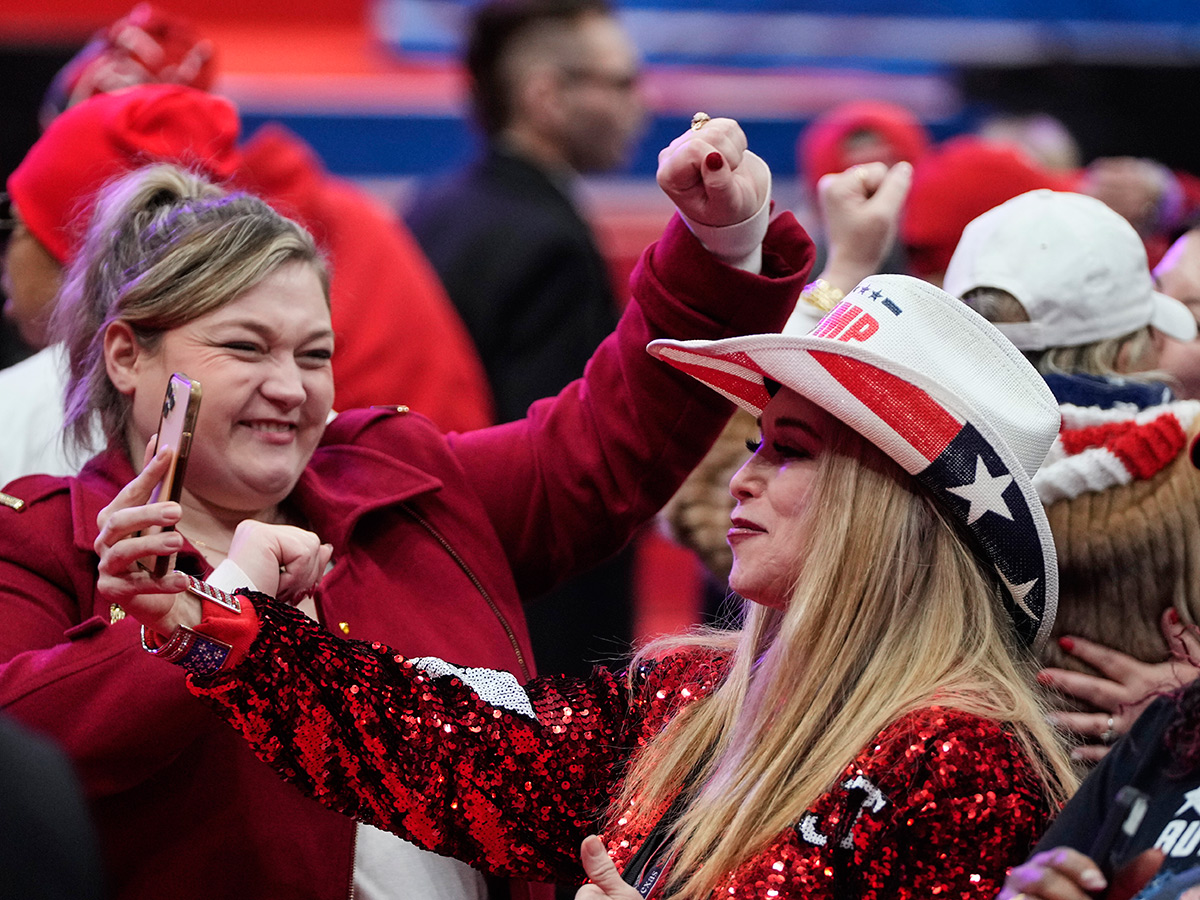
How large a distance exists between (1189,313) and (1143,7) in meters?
6.37

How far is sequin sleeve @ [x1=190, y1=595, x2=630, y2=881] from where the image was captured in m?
1.90

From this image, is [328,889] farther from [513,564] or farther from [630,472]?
[630,472]

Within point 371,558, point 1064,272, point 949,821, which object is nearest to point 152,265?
point 371,558

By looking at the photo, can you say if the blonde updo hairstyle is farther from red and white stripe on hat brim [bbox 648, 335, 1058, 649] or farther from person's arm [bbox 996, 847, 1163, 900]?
person's arm [bbox 996, 847, 1163, 900]

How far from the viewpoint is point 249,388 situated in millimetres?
2107

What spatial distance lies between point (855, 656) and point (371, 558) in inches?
29.2

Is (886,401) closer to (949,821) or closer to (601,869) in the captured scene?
(949,821)

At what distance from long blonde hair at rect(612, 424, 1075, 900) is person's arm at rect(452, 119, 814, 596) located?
0.43 meters

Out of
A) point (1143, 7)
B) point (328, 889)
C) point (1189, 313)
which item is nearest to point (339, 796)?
point (328, 889)

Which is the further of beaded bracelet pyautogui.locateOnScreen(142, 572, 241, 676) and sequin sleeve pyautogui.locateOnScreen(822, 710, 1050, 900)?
beaded bracelet pyautogui.locateOnScreen(142, 572, 241, 676)

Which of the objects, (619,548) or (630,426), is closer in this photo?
(630,426)

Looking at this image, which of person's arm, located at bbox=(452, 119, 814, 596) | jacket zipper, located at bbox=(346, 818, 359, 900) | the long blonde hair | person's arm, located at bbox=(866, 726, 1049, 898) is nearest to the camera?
person's arm, located at bbox=(866, 726, 1049, 898)

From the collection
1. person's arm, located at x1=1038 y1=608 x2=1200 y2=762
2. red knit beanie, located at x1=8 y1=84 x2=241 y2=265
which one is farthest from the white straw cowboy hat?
red knit beanie, located at x1=8 y1=84 x2=241 y2=265

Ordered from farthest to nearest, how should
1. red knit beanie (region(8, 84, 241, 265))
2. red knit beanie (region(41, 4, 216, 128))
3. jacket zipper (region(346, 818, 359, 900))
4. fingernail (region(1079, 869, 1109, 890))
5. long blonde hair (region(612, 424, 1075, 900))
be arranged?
1. red knit beanie (region(41, 4, 216, 128))
2. red knit beanie (region(8, 84, 241, 265))
3. jacket zipper (region(346, 818, 359, 900))
4. long blonde hair (region(612, 424, 1075, 900))
5. fingernail (region(1079, 869, 1109, 890))
